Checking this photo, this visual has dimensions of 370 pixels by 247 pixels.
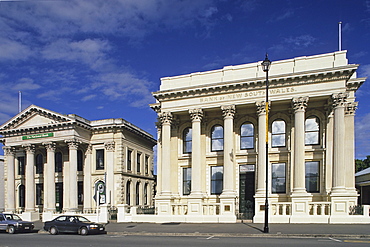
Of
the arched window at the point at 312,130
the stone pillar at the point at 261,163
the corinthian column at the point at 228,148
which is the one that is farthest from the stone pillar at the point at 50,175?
the arched window at the point at 312,130

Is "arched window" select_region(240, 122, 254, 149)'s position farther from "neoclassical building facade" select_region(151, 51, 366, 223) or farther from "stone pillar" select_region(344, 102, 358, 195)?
"stone pillar" select_region(344, 102, 358, 195)

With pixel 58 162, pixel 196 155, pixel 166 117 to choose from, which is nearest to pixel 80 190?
pixel 58 162

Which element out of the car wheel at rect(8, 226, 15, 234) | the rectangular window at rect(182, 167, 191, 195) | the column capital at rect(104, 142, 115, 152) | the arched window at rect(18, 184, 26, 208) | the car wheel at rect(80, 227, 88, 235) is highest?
the column capital at rect(104, 142, 115, 152)

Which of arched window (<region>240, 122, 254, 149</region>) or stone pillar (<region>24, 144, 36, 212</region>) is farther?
stone pillar (<region>24, 144, 36, 212</region>)

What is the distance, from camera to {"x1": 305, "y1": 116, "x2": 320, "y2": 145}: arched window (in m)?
27.5

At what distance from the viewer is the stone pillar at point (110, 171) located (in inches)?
1494

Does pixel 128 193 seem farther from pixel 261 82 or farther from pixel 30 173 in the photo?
pixel 261 82

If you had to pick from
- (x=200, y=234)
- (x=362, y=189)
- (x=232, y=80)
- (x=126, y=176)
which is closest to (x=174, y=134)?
(x=232, y=80)

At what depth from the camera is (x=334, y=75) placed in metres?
24.5

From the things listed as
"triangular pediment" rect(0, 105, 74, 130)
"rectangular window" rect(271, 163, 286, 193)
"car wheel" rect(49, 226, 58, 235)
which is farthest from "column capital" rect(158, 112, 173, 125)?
"car wheel" rect(49, 226, 58, 235)

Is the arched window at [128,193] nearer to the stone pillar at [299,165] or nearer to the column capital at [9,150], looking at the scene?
the column capital at [9,150]

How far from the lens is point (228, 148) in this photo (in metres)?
27.3

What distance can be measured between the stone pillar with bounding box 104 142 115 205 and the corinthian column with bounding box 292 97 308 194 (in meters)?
21.7

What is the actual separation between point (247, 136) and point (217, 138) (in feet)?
9.23
